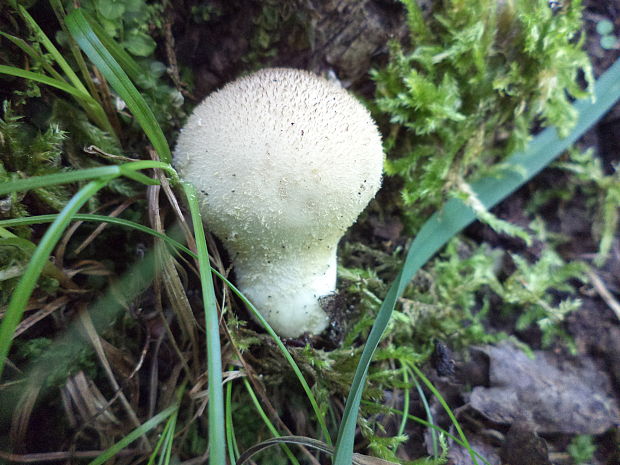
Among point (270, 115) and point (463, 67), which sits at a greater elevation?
point (463, 67)

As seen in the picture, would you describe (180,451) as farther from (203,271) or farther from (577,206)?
(577,206)

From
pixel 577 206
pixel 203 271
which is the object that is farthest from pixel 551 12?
pixel 203 271

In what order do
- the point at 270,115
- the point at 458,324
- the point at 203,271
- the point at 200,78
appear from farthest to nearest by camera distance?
the point at 458,324 → the point at 200,78 → the point at 270,115 → the point at 203,271

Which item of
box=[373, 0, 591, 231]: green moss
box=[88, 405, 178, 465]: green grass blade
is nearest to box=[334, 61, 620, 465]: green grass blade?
box=[373, 0, 591, 231]: green moss

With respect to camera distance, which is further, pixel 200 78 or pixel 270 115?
pixel 200 78

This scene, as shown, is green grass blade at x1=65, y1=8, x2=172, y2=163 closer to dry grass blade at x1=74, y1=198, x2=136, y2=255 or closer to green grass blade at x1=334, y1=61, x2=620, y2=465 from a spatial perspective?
dry grass blade at x1=74, y1=198, x2=136, y2=255

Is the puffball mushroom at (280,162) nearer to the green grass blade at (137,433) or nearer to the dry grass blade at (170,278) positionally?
the dry grass blade at (170,278)

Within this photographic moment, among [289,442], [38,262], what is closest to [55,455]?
[289,442]

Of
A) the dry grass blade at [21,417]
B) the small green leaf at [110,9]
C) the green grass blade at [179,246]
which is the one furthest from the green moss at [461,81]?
the dry grass blade at [21,417]

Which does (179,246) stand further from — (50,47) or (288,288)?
(50,47)
